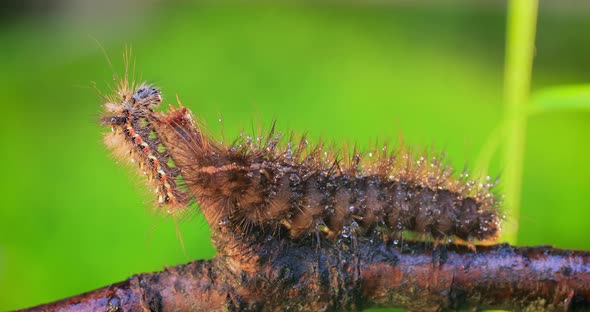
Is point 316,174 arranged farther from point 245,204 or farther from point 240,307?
point 240,307

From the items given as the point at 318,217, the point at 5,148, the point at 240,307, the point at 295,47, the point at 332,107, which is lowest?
the point at 240,307

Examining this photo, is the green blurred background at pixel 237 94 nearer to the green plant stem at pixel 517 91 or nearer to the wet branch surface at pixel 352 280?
the green plant stem at pixel 517 91

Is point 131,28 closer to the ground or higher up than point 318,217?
higher up

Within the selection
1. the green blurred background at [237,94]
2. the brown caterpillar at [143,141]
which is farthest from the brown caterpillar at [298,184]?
the green blurred background at [237,94]

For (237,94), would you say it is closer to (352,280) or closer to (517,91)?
(517,91)

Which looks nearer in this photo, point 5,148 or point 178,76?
point 5,148

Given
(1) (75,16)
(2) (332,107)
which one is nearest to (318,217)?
(2) (332,107)

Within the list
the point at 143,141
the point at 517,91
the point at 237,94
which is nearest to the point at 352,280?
the point at 143,141
